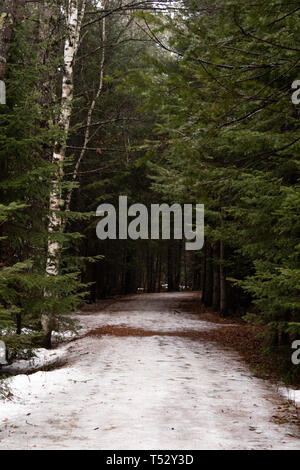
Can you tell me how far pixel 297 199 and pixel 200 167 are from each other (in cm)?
155

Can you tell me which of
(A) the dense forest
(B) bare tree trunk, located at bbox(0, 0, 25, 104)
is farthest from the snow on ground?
(B) bare tree trunk, located at bbox(0, 0, 25, 104)

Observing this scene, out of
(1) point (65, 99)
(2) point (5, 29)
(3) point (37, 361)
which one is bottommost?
(3) point (37, 361)

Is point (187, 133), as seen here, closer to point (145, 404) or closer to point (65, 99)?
point (145, 404)

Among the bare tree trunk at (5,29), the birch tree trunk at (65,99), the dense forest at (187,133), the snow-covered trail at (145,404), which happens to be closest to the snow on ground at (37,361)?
the dense forest at (187,133)

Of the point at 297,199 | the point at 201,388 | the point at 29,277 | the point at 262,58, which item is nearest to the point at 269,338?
the point at 201,388

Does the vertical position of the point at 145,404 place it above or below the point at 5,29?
below

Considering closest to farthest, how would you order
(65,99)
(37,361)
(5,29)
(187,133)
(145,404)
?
(187,133) → (145,404) → (5,29) → (37,361) → (65,99)

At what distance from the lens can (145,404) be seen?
616 cm

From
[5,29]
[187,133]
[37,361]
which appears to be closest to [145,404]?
[187,133]

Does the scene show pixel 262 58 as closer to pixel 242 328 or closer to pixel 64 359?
pixel 64 359

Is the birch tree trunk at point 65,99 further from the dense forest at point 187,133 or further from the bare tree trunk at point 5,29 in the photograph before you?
the bare tree trunk at point 5,29

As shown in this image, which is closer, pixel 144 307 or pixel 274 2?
pixel 274 2

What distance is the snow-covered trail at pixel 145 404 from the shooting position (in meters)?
4.72

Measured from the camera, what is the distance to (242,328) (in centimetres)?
1522
